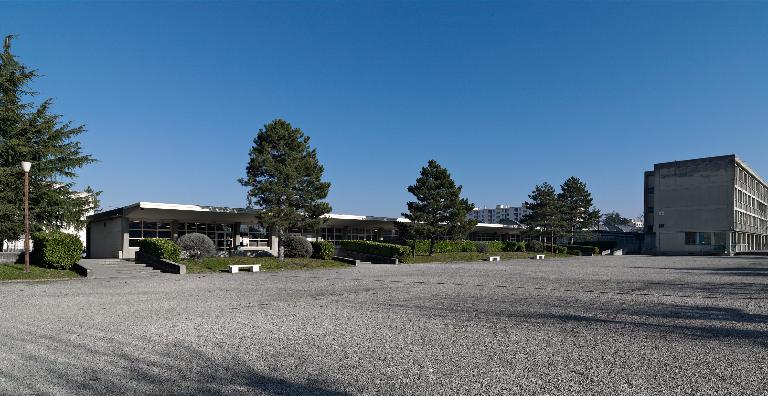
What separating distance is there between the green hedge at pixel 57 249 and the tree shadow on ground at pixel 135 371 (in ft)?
52.9

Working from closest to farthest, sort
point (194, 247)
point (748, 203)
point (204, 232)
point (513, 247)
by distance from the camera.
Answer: point (194, 247) → point (204, 232) → point (513, 247) → point (748, 203)

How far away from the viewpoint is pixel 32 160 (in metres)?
23.8

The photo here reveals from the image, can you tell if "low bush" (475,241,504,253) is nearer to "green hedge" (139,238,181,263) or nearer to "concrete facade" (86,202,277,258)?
"concrete facade" (86,202,277,258)

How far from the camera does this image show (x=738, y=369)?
20.1 feet

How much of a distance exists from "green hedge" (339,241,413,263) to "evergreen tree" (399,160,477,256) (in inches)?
81.5

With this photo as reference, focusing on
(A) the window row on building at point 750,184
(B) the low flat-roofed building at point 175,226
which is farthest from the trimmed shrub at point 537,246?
(A) the window row on building at point 750,184

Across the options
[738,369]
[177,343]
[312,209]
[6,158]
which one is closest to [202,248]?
[312,209]

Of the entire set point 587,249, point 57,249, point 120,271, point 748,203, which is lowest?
point 587,249

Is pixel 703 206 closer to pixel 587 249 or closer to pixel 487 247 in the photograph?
pixel 587 249

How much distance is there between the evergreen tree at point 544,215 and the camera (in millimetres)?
53719

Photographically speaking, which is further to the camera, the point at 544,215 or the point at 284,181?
the point at 544,215

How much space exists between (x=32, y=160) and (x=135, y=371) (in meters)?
23.0

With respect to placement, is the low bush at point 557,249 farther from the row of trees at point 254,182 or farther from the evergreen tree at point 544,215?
the row of trees at point 254,182

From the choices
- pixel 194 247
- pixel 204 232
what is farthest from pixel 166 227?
pixel 194 247
